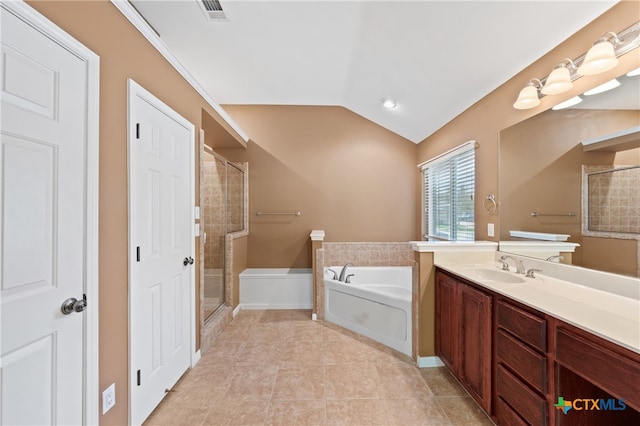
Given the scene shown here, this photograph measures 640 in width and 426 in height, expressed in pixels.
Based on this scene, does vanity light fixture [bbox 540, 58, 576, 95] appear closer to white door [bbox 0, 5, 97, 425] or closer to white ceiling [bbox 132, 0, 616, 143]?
white ceiling [bbox 132, 0, 616, 143]

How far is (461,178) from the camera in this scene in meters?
2.92

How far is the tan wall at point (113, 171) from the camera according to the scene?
4.15 feet

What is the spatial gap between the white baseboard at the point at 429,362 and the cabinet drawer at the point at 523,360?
0.81 meters

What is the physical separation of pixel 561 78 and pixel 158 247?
8.96 ft

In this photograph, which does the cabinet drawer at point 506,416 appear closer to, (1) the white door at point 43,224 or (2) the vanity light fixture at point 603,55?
(2) the vanity light fixture at point 603,55

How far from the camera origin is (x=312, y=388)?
76.2 inches

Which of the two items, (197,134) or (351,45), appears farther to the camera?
(351,45)

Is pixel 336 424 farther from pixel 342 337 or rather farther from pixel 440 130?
pixel 440 130

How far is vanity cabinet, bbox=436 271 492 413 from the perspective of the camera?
1593 mm

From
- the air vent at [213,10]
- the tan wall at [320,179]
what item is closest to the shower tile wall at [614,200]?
the tan wall at [320,179]

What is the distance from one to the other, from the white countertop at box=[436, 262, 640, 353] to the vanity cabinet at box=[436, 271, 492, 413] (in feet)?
0.48

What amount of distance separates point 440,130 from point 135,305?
349 centimetres

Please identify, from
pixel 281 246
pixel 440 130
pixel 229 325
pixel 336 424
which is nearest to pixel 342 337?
pixel 336 424

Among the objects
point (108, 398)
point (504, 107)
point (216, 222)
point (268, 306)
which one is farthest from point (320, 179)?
point (108, 398)
